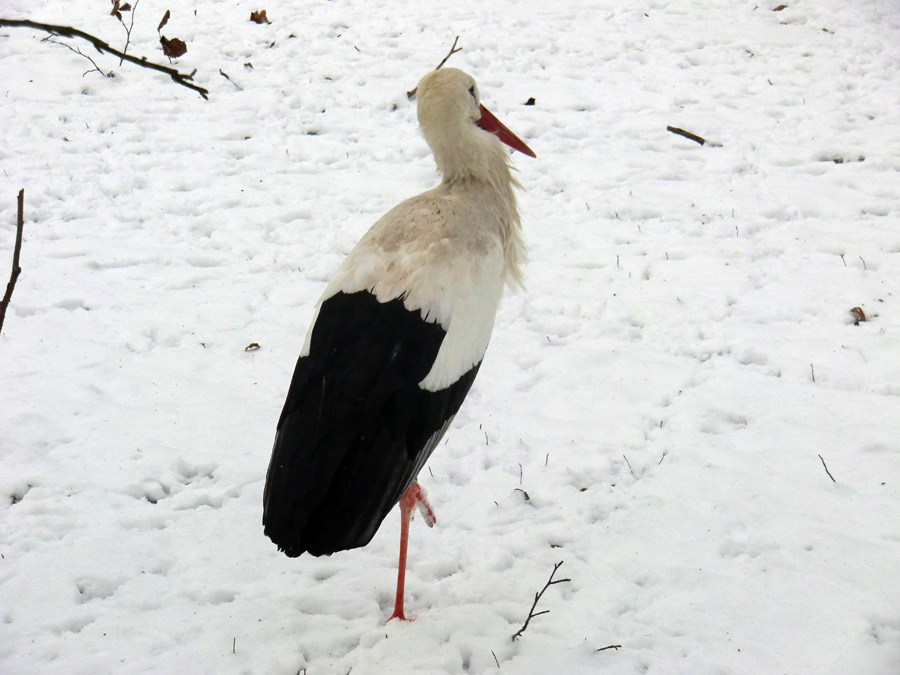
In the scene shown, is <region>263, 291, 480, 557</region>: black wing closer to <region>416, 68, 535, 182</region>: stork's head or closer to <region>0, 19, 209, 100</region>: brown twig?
<region>416, 68, 535, 182</region>: stork's head

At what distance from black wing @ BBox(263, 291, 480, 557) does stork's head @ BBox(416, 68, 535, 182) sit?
2.84ft

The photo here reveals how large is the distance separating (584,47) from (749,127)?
2.39 metres

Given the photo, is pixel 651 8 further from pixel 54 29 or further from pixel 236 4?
pixel 54 29

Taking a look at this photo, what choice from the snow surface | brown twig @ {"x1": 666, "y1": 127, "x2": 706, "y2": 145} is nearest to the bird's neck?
the snow surface

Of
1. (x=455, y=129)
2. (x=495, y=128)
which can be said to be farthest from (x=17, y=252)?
(x=495, y=128)

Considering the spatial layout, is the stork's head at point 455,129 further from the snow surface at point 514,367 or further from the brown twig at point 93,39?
the brown twig at point 93,39

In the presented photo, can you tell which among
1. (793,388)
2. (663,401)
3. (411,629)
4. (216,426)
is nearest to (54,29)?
(411,629)

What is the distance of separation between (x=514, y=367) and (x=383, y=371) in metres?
1.72

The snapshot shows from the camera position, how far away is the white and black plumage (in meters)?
2.33

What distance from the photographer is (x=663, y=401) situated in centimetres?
371

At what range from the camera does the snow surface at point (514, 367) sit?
2.62 m

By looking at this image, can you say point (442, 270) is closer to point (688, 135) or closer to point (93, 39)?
point (93, 39)

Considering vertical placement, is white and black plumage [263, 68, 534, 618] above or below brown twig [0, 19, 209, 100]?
below

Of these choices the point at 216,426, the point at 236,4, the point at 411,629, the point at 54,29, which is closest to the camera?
the point at 54,29
